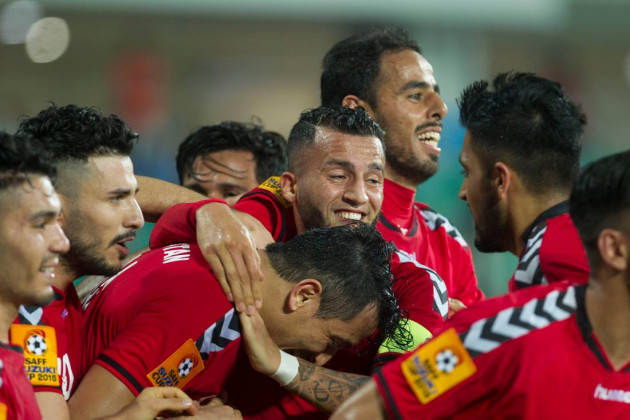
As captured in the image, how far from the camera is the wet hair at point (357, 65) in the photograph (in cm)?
501

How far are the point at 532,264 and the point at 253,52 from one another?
10.9 metres

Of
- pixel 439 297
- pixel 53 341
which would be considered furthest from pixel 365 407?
pixel 439 297

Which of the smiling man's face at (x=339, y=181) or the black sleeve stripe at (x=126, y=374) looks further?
the smiling man's face at (x=339, y=181)

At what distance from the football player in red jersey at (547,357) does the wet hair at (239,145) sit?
109 inches

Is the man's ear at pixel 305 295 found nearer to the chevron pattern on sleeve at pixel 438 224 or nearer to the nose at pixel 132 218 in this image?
the nose at pixel 132 218

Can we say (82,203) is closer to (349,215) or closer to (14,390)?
(14,390)

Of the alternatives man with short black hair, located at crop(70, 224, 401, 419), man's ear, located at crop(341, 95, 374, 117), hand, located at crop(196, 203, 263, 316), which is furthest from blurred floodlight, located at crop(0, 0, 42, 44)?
hand, located at crop(196, 203, 263, 316)

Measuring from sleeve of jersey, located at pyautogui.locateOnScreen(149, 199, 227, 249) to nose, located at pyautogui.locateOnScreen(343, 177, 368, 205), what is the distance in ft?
1.81

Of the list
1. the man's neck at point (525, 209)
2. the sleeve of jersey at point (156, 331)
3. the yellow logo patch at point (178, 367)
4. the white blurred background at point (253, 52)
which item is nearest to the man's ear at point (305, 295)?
the sleeve of jersey at point (156, 331)

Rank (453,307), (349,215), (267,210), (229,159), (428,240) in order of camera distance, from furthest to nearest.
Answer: (229,159), (428,240), (453,307), (267,210), (349,215)

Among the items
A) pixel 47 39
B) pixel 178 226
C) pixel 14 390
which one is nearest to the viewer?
pixel 14 390

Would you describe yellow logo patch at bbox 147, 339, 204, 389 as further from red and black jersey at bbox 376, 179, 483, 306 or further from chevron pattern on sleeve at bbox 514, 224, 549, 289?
red and black jersey at bbox 376, 179, 483, 306

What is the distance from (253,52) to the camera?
45.0 ft

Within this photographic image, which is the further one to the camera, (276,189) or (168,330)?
(276,189)
